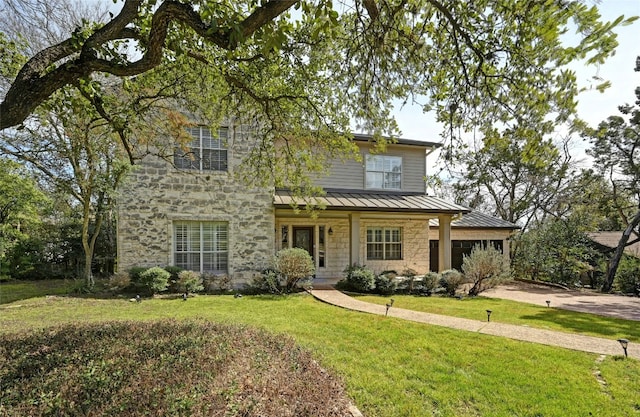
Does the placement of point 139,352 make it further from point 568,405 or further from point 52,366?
point 568,405

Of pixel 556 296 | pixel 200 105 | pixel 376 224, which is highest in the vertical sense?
pixel 200 105

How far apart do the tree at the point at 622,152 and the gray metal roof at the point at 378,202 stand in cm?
873

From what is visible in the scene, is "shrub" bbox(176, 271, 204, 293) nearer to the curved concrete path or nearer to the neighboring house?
the curved concrete path

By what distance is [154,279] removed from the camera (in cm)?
1004

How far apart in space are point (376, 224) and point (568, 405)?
38.0 feet

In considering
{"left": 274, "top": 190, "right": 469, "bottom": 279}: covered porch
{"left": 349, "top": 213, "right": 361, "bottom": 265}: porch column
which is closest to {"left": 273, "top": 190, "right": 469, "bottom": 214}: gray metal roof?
{"left": 274, "top": 190, "right": 469, "bottom": 279}: covered porch

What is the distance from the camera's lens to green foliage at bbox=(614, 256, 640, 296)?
13.9 m

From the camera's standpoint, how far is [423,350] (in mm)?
5352

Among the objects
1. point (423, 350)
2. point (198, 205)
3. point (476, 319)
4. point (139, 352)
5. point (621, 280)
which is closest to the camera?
point (139, 352)

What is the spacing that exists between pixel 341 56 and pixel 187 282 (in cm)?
819

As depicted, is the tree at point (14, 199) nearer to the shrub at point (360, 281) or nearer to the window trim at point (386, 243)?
the shrub at point (360, 281)

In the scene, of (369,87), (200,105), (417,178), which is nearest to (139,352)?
(200,105)

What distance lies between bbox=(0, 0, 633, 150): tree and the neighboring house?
1264cm

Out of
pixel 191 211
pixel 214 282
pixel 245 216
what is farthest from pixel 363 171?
pixel 214 282
